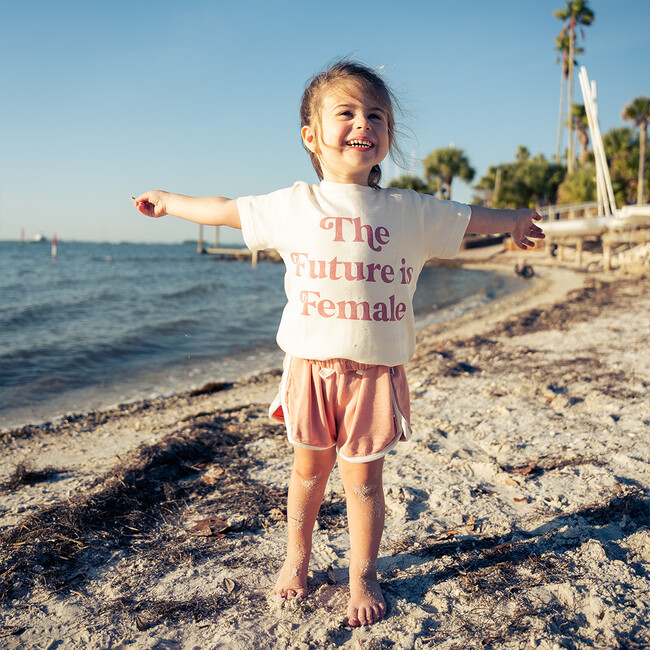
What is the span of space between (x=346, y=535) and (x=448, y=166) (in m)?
59.3

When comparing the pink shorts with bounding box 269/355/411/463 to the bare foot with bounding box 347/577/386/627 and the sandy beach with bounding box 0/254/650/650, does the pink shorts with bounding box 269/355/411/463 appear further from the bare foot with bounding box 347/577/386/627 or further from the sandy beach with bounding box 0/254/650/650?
the sandy beach with bounding box 0/254/650/650

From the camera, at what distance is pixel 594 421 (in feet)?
12.6

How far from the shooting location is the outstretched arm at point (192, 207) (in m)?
1.95

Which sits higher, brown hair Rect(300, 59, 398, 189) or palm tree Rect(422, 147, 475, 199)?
palm tree Rect(422, 147, 475, 199)

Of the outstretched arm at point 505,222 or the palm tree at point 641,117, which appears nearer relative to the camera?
the outstretched arm at point 505,222

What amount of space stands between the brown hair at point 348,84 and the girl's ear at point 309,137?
0.02 metres

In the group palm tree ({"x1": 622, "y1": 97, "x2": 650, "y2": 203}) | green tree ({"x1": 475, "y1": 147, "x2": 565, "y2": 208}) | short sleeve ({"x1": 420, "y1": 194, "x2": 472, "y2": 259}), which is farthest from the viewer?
green tree ({"x1": 475, "y1": 147, "x2": 565, "y2": 208})

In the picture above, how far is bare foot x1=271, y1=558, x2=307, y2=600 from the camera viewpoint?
202cm

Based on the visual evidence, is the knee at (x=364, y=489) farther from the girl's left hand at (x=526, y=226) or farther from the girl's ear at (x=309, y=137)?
the girl's ear at (x=309, y=137)

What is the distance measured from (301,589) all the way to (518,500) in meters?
1.36

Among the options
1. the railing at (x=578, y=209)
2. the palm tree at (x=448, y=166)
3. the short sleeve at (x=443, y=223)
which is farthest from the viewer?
the palm tree at (x=448, y=166)

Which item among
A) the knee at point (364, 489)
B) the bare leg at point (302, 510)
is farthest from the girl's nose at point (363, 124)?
the knee at point (364, 489)

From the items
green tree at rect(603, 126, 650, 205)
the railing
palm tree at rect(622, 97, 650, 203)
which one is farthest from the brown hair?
green tree at rect(603, 126, 650, 205)

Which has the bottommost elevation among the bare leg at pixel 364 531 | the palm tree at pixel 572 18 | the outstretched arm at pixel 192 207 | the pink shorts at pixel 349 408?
the bare leg at pixel 364 531
